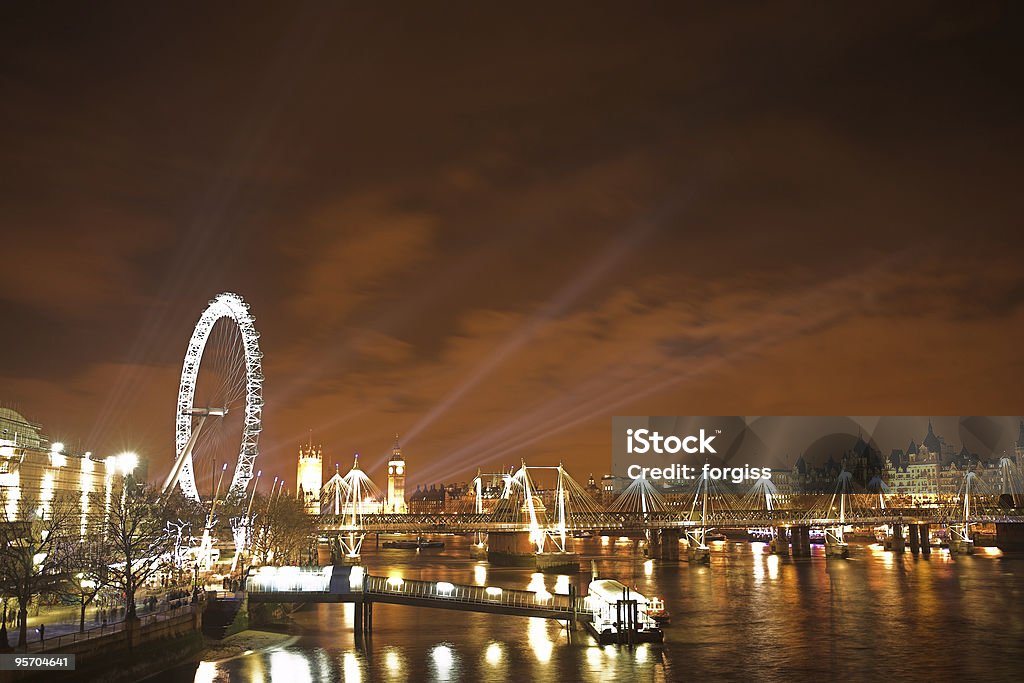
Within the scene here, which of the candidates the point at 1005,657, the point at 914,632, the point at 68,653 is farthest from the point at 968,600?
the point at 68,653

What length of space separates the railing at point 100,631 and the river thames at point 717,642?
244 centimetres

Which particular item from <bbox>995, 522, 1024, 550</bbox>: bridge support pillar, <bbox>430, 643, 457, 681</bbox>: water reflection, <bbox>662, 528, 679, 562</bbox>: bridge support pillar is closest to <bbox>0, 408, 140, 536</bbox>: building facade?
<bbox>430, 643, 457, 681</bbox>: water reflection

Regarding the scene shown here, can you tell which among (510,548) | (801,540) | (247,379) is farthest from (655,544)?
(247,379)

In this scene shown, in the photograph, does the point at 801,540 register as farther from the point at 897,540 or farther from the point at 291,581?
the point at 291,581

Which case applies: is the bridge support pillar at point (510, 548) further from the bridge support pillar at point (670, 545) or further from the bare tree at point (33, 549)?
the bare tree at point (33, 549)

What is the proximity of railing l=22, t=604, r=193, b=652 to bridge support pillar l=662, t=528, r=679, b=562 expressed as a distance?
323 ft

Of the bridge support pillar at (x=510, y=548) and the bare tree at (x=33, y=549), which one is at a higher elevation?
the bare tree at (x=33, y=549)

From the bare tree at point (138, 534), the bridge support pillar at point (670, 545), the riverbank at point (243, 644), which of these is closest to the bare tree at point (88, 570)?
the bare tree at point (138, 534)

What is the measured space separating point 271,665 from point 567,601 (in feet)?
57.3

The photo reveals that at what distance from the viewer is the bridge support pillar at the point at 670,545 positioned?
453ft

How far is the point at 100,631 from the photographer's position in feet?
127

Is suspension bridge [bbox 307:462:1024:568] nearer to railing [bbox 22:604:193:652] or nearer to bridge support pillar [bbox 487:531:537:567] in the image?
bridge support pillar [bbox 487:531:537:567]

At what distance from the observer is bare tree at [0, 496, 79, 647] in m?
39.4

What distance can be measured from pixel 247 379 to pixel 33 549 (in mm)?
20884
